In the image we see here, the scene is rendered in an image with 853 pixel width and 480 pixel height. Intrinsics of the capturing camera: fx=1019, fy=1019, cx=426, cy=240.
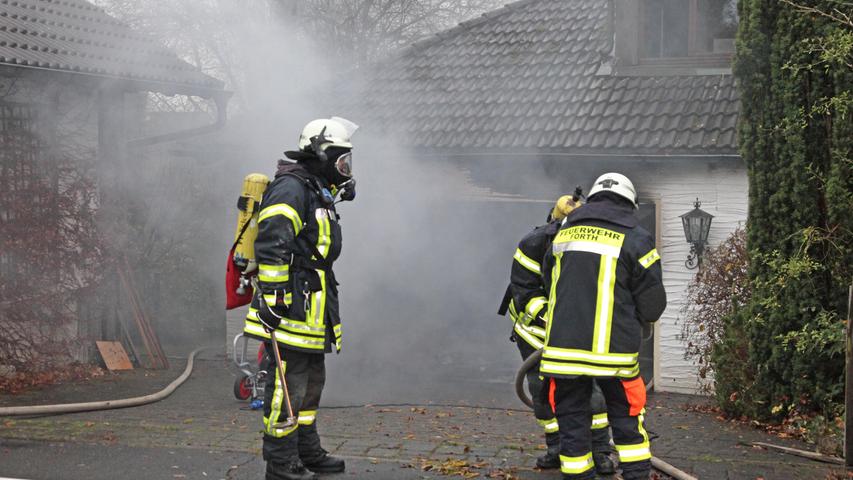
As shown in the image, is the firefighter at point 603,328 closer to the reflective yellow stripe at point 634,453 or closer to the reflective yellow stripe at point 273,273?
the reflective yellow stripe at point 634,453

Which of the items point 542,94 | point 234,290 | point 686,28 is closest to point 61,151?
point 234,290

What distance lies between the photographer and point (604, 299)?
5.24 meters

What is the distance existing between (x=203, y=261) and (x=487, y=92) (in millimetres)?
6536

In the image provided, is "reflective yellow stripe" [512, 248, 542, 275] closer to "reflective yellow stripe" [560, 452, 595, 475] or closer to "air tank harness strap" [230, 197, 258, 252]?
"reflective yellow stripe" [560, 452, 595, 475]

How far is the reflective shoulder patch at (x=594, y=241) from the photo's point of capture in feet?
17.3

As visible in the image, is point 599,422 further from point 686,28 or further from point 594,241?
point 686,28

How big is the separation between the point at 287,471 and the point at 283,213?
146cm

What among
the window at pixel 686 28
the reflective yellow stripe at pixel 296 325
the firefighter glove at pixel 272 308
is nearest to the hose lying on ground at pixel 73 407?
the reflective yellow stripe at pixel 296 325

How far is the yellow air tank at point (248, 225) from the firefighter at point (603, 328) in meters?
2.11

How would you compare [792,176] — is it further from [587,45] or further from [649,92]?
[587,45]

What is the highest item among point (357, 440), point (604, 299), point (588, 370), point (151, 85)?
point (151, 85)

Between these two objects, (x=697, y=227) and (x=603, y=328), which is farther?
(x=697, y=227)

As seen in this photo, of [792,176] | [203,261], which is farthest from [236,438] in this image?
[203,261]

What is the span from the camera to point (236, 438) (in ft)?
23.4
